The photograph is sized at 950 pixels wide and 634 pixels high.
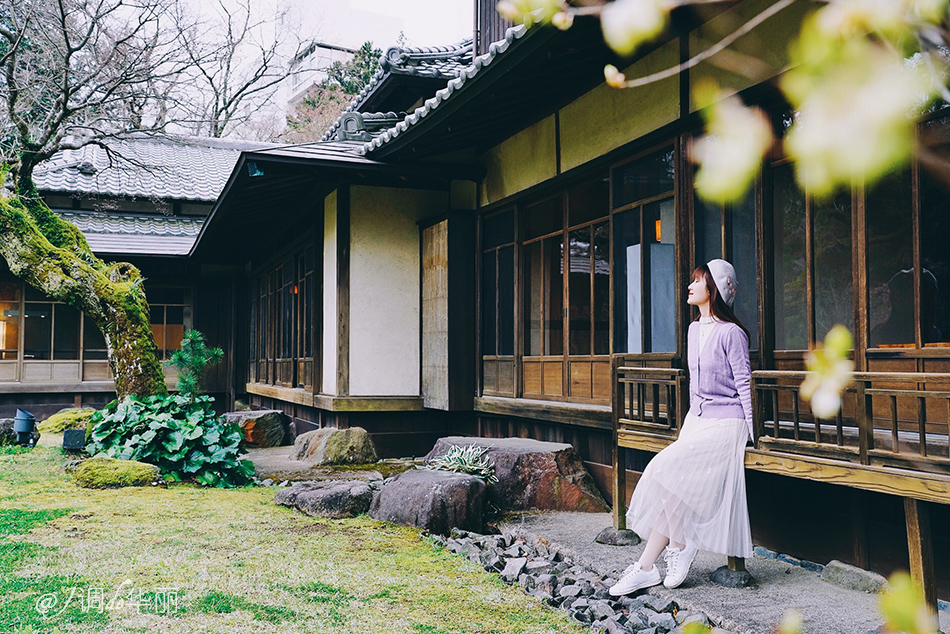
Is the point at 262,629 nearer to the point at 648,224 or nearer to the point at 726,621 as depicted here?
the point at 726,621

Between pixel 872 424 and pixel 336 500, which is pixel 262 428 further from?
pixel 872 424

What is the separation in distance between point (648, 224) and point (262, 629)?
4258mm

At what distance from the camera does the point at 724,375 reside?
15.3 ft

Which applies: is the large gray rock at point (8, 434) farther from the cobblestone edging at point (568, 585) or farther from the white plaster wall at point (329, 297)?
the cobblestone edging at point (568, 585)

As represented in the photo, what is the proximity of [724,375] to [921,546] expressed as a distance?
1320 millimetres

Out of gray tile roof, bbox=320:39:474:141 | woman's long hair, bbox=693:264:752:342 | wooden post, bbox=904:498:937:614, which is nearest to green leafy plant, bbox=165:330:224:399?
gray tile roof, bbox=320:39:474:141

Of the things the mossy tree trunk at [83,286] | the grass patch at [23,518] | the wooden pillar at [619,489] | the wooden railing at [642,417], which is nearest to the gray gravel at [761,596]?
the wooden pillar at [619,489]

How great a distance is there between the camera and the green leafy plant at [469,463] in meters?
7.04

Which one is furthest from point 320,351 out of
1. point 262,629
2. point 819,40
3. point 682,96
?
point 819,40

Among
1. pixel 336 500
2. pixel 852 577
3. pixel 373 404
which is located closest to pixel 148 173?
pixel 373 404

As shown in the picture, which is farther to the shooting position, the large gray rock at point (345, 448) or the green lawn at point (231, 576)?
the large gray rock at point (345, 448)

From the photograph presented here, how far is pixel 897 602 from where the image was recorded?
63 centimetres

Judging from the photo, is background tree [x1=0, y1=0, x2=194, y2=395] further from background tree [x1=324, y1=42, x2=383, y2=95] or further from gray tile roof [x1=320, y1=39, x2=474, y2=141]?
background tree [x1=324, y1=42, x2=383, y2=95]

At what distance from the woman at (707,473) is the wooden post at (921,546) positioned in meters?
0.93
